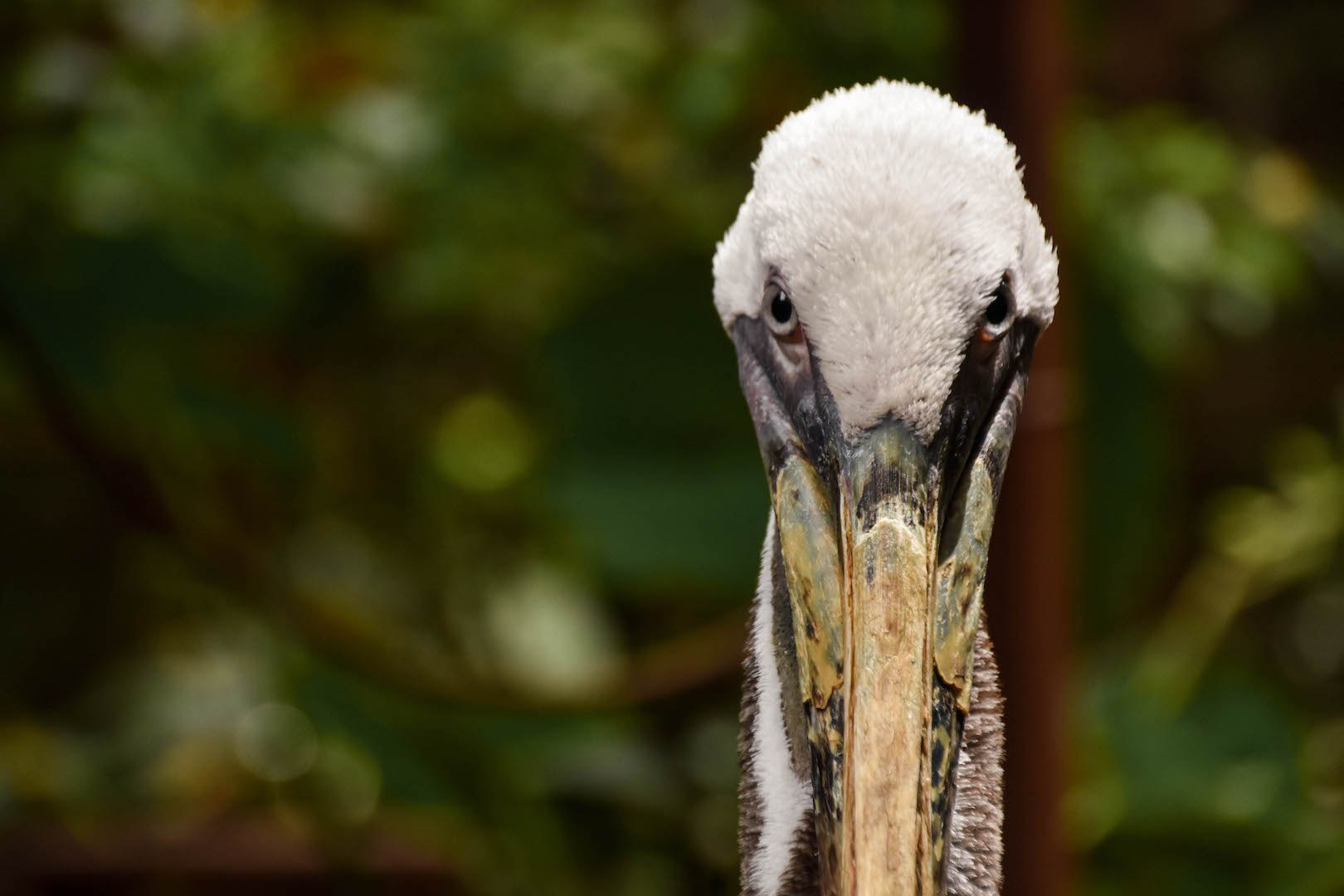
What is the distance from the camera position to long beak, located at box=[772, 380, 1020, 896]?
87cm

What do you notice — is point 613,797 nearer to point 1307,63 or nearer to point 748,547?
point 748,547

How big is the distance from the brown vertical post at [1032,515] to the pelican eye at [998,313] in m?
0.73

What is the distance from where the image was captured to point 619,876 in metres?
2.57

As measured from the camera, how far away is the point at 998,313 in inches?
36.5

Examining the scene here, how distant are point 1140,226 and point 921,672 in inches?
59.9

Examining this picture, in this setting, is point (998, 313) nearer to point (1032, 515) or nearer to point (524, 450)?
point (1032, 515)

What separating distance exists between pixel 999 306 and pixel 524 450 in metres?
2.17

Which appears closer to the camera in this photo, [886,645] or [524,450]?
[886,645]

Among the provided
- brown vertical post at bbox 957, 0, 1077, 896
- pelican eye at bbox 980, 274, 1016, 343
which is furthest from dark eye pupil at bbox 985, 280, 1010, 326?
brown vertical post at bbox 957, 0, 1077, 896

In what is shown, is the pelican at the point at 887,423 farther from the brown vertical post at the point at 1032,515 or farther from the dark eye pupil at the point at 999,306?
the brown vertical post at the point at 1032,515

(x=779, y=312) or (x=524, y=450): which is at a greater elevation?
(x=524, y=450)

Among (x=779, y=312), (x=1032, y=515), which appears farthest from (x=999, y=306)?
(x=1032, y=515)

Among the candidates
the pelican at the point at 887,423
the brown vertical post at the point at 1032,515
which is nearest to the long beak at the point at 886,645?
the pelican at the point at 887,423

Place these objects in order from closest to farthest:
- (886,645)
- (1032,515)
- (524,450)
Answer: (886,645)
(1032,515)
(524,450)
